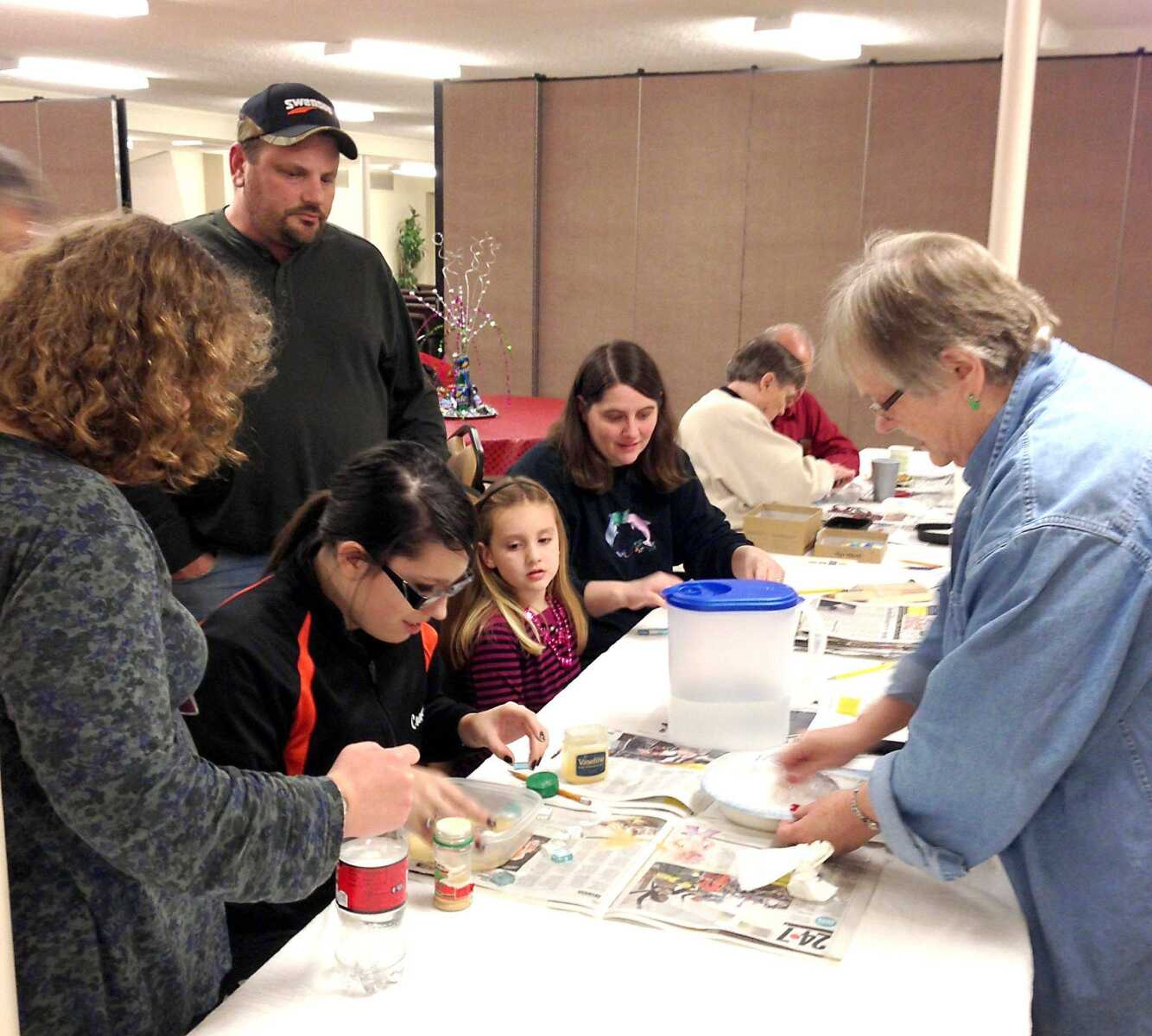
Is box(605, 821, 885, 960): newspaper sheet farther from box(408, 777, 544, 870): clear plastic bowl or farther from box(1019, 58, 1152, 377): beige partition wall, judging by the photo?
box(1019, 58, 1152, 377): beige partition wall

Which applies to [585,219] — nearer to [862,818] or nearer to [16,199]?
[16,199]

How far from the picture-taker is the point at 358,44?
6734 mm

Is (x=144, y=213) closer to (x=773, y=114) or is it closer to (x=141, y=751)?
(x=141, y=751)

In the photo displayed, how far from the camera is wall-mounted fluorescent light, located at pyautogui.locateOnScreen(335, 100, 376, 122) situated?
9.61 meters

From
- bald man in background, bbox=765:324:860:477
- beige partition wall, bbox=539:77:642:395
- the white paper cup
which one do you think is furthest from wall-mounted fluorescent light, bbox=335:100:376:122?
the white paper cup

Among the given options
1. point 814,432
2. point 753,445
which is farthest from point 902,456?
point 753,445

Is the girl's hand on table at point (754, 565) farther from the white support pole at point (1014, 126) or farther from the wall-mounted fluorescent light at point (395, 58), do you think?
the wall-mounted fluorescent light at point (395, 58)

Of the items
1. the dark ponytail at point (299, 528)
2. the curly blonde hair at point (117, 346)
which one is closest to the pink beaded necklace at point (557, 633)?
the dark ponytail at point (299, 528)

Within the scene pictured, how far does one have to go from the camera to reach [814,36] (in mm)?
6117

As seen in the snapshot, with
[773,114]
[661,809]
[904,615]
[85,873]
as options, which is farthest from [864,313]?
[773,114]

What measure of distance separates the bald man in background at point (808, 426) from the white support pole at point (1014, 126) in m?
1.78

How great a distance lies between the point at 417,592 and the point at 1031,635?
0.80 meters

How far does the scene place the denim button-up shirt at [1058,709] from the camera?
3.76ft

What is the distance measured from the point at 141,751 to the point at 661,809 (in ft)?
2.58
